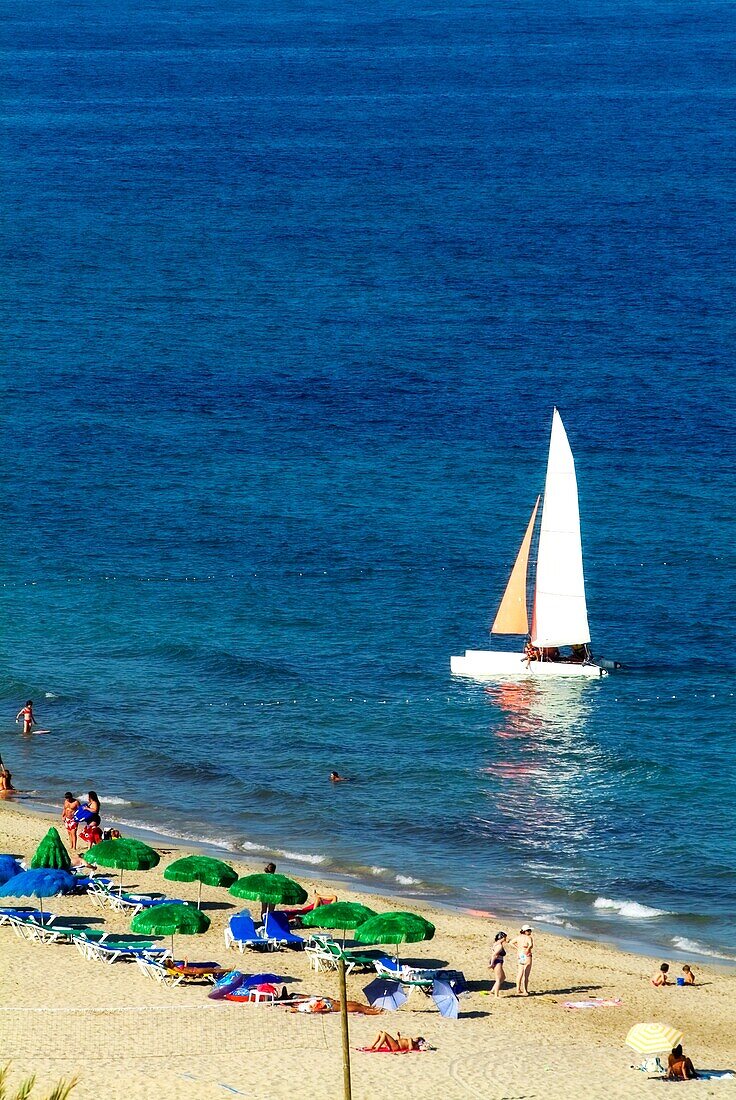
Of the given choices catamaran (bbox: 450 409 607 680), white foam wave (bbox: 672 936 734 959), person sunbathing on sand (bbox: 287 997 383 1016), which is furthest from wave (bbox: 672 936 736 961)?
catamaran (bbox: 450 409 607 680)

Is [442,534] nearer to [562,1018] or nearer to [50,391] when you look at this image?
[50,391]

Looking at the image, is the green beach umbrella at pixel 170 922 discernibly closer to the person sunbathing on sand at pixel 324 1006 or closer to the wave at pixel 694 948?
the person sunbathing on sand at pixel 324 1006

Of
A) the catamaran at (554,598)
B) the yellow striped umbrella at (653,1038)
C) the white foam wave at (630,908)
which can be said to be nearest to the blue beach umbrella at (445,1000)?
the yellow striped umbrella at (653,1038)

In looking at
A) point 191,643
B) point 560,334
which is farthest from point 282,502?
point 560,334

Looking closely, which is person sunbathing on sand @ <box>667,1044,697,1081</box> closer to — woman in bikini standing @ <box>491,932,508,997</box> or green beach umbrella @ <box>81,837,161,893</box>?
woman in bikini standing @ <box>491,932,508,997</box>

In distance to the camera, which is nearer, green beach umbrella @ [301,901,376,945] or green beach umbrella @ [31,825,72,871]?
green beach umbrella @ [301,901,376,945]

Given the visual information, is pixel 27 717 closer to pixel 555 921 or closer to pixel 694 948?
pixel 555 921
